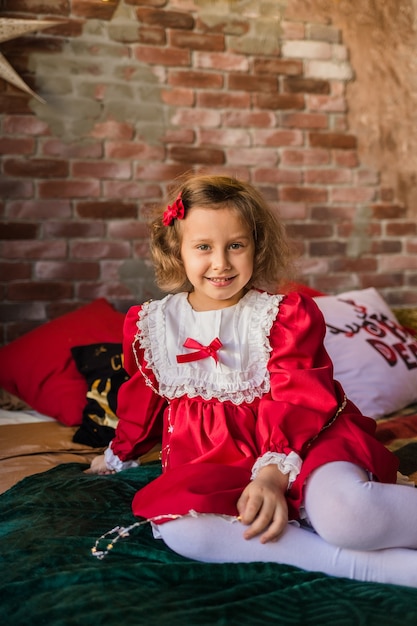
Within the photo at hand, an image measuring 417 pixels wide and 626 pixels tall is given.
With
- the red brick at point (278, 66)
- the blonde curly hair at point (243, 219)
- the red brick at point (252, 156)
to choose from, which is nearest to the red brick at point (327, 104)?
the red brick at point (278, 66)

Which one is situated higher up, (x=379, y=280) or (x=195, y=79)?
(x=195, y=79)

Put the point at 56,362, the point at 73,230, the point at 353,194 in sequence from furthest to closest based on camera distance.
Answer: the point at 353,194 → the point at 73,230 → the point at 56,362

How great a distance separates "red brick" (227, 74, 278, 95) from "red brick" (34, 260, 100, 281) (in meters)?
0.86

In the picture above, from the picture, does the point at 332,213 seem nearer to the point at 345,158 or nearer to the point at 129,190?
the point at 345,158

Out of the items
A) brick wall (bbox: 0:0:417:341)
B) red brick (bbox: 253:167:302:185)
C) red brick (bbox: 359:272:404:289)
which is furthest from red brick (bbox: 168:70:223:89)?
red brick (bbox: 359:272:404:289)

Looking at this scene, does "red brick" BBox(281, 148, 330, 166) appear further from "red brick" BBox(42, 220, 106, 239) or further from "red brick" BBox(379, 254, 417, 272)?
"red brick" BBox(42, 220, 106, 239)

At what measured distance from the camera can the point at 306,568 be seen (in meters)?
1.22

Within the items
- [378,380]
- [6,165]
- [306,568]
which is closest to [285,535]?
[306,568]

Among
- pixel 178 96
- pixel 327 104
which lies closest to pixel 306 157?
pixel 327 104

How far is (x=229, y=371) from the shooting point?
59.0 inches

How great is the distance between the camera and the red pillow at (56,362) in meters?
2.12

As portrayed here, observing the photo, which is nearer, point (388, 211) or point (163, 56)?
point (163, 56)

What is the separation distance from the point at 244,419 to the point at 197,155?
1.50m

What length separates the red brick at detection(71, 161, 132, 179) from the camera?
2594 mm
